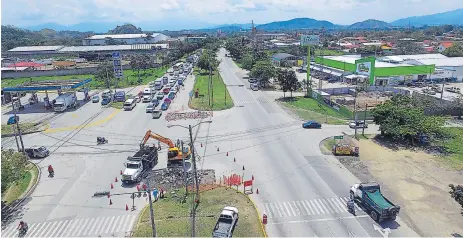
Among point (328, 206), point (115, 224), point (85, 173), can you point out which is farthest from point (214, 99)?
point (115, 224)

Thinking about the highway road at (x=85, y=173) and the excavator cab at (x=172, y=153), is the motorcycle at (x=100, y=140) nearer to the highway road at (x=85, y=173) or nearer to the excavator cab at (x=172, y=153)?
the highway road at (x=85, y=173)

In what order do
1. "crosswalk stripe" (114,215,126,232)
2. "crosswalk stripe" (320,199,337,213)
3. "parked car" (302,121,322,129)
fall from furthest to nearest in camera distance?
"parked car" (302,121,322,129), "crosswalk stripe" (320,199,337,213), "crosswalk stripe" (114,215,126,232)

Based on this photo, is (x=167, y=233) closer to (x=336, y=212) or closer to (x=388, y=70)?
(x=336, y=212)

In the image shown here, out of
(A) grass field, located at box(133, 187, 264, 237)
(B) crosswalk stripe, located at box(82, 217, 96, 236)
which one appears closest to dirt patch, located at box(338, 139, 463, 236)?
(A) grass field, located at box(133, 187, 264, 237)

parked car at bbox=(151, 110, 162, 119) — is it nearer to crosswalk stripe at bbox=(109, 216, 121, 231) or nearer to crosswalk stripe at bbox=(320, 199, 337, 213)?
crosswalk stripe at bbox=(109, 216, 121, 231)

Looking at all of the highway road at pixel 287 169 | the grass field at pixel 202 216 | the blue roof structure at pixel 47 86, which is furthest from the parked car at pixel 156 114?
the grass field at pixel 202 216

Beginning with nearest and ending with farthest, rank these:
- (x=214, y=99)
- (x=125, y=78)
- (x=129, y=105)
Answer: (x=129, y=105), (x=214, y=99), (x=125, y=78)

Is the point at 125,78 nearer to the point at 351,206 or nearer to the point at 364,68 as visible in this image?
the point at 364,68
